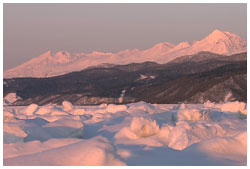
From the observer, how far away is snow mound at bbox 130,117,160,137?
1619cm

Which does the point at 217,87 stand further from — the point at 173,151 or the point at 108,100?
the point at 173,151

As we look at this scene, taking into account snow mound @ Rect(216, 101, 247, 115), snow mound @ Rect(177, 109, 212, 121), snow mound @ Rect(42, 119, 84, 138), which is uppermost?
snow mound @ Rect(42, 119, 84, 138)

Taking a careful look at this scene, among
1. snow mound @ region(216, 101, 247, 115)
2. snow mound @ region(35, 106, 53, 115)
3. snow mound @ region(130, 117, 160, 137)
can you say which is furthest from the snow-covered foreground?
snow mound @ region(35, 106, 53, 115)

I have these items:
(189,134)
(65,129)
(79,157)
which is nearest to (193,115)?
→ (65,129)

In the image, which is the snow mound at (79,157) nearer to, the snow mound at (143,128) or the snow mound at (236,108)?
the snow mound at (143,128)

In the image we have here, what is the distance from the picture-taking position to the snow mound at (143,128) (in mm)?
16188

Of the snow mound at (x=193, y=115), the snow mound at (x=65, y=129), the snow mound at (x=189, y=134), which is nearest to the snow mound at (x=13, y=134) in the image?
the snow mound at (x=65, y=129)

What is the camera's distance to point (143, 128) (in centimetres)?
1631

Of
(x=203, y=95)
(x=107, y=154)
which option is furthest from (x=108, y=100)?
(x=107, y=154)

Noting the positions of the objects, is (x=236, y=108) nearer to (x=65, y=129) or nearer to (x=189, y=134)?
(x=65, y=129)

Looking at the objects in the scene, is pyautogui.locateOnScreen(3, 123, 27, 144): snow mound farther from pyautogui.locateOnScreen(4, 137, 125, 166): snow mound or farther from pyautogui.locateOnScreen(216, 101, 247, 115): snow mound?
pyautogui.locateOnScreen(216, 101, 247, 115): snow mound

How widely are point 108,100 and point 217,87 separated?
49074 mm

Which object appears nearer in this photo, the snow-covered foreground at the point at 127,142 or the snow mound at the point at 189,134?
the snow-covered foreground at the point at 127,142

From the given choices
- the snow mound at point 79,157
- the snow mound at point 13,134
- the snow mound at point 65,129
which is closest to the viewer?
the snow mound at point 79,157
